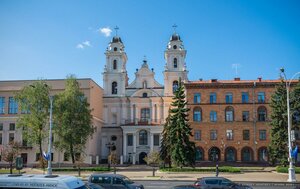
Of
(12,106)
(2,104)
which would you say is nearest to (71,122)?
(12,106)

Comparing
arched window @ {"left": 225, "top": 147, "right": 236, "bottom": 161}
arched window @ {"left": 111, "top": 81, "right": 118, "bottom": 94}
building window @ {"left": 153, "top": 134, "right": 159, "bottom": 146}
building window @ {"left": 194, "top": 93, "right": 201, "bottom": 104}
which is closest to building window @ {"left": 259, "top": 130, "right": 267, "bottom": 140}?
arched window @ {"left": 225, "top": 147, "right": 236, "bottom": 161}

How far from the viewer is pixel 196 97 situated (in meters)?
60.3

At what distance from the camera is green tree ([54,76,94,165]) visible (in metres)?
49.4

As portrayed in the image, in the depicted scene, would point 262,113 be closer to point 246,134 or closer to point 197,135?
point 246,134

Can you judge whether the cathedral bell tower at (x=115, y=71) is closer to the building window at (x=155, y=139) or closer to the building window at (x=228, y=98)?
the building window at (x=155, y=139)

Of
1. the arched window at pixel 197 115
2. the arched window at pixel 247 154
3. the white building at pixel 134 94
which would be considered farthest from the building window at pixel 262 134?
the white building at pixel 134 94

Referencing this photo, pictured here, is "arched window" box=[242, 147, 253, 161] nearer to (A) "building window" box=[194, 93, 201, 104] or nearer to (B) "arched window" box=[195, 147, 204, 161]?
(B) "arched window" box=[195, 147, 204, 161]

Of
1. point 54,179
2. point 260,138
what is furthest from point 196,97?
point 54,179

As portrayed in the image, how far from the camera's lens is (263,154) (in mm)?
57531

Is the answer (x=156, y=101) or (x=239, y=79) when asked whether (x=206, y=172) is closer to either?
(x=239, y=79)

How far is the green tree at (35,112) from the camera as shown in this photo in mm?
50156

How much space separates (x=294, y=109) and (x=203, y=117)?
52.0ft

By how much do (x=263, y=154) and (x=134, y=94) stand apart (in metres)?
29.8

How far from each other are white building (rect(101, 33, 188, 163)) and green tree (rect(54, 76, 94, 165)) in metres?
18.4
